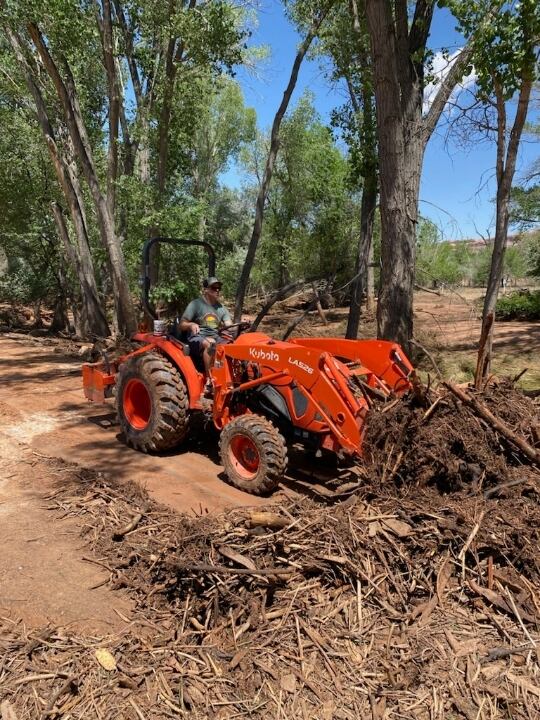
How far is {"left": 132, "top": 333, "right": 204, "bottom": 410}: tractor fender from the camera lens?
559cm

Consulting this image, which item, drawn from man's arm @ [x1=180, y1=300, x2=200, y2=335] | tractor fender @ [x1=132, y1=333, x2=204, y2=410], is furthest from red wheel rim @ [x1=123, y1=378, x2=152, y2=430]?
man's arm @ [x1=180, y1=300, x2=200, y2=335]

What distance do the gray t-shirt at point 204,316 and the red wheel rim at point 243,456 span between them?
137 centimetres

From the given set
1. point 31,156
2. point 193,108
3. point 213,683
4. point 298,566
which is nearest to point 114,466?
point 298,566

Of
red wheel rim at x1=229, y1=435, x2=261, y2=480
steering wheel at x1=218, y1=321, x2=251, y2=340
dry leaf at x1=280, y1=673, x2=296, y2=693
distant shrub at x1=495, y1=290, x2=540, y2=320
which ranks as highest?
steering wheel at x1=218, y1=321, x2=251, y2=340

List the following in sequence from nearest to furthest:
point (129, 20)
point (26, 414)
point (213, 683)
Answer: point (213, 683)
point (26, 414)
point (129, 20)

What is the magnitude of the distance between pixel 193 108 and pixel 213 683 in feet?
44.9

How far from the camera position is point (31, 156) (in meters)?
16.9

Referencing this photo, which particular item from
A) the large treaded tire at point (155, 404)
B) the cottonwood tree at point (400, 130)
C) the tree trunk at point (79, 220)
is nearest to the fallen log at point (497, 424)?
the large treaded tire at point (155, 404)

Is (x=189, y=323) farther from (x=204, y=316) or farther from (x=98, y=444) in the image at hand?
(x=98, y=444)

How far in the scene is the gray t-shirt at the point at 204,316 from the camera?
5.84 metres

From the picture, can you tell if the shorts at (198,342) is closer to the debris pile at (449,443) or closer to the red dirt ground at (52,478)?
the red dirt ground at (52,478)

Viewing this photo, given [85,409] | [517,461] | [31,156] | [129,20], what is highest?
[129,20]

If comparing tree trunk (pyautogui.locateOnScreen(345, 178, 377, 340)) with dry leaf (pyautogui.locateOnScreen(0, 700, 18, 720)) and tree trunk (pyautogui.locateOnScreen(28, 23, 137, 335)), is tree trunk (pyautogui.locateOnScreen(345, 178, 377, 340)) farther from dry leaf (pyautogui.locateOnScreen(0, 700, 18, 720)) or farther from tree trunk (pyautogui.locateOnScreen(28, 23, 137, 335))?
dry leaf (pyautogui.locateOnScreen(0, 700, 18, 720))

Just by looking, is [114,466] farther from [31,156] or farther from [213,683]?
[31,156]
